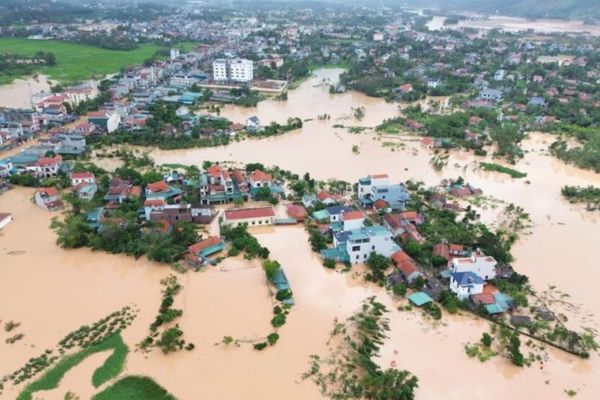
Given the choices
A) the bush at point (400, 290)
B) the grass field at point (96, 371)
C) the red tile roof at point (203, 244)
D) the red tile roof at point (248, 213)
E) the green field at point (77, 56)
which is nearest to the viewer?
the grass field at point (96, 371)

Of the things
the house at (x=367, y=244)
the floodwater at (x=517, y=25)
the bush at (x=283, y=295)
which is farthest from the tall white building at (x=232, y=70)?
the floodwater at (x=517, y=25)

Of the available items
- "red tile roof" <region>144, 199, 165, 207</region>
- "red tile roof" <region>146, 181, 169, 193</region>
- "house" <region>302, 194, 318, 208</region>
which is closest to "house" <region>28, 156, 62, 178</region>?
"red tile roof" <region>146, 181, 169, 193</region>

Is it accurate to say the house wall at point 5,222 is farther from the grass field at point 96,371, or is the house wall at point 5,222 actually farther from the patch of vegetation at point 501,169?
the patch of vegetation at point 501,169

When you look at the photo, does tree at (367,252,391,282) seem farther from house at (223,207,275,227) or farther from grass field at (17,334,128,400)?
grass field at (17,334,128,400)

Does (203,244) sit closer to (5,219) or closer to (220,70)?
(5,219)

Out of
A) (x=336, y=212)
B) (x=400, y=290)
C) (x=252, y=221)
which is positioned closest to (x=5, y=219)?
(x=252, y=221)

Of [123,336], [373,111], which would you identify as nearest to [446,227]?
[123,336]
